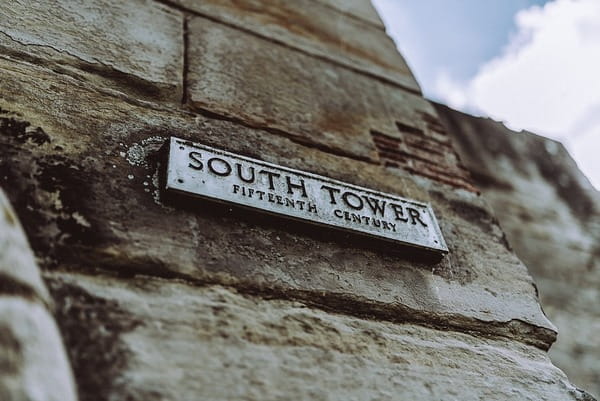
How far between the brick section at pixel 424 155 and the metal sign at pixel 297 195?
0.28 meters

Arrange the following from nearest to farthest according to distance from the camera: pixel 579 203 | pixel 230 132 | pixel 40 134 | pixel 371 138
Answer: pixel 40 134
pixel 230 132
pixel 371 138
pixel 579 203

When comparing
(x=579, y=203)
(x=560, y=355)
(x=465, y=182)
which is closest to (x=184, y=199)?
(x=465, y=182)

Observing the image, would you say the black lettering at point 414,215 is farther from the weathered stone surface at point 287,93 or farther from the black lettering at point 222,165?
the black lettering at point 222,165

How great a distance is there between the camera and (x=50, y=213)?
0.88 m

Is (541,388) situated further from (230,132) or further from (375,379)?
(230,132)

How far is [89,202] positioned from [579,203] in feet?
10.9

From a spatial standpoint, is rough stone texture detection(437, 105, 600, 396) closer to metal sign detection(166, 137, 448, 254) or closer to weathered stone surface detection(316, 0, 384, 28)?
weathered stone surface detection(316, 0, 384, 28)

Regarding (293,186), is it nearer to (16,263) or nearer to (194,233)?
(194,233)

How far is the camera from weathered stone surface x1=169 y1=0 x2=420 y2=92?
179 cm

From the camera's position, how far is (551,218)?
10.4 ft

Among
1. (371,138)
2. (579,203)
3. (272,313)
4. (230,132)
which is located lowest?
(272,313)

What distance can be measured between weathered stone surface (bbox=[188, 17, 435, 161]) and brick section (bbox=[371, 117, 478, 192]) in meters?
0.04

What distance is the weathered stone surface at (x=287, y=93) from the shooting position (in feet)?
4.64

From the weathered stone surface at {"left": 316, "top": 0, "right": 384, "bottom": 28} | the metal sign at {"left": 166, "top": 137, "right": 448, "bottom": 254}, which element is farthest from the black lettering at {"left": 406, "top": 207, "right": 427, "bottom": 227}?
the weathered stone surface at {"left": 316, "top": 0, "right": 384, "bottom": 28}
